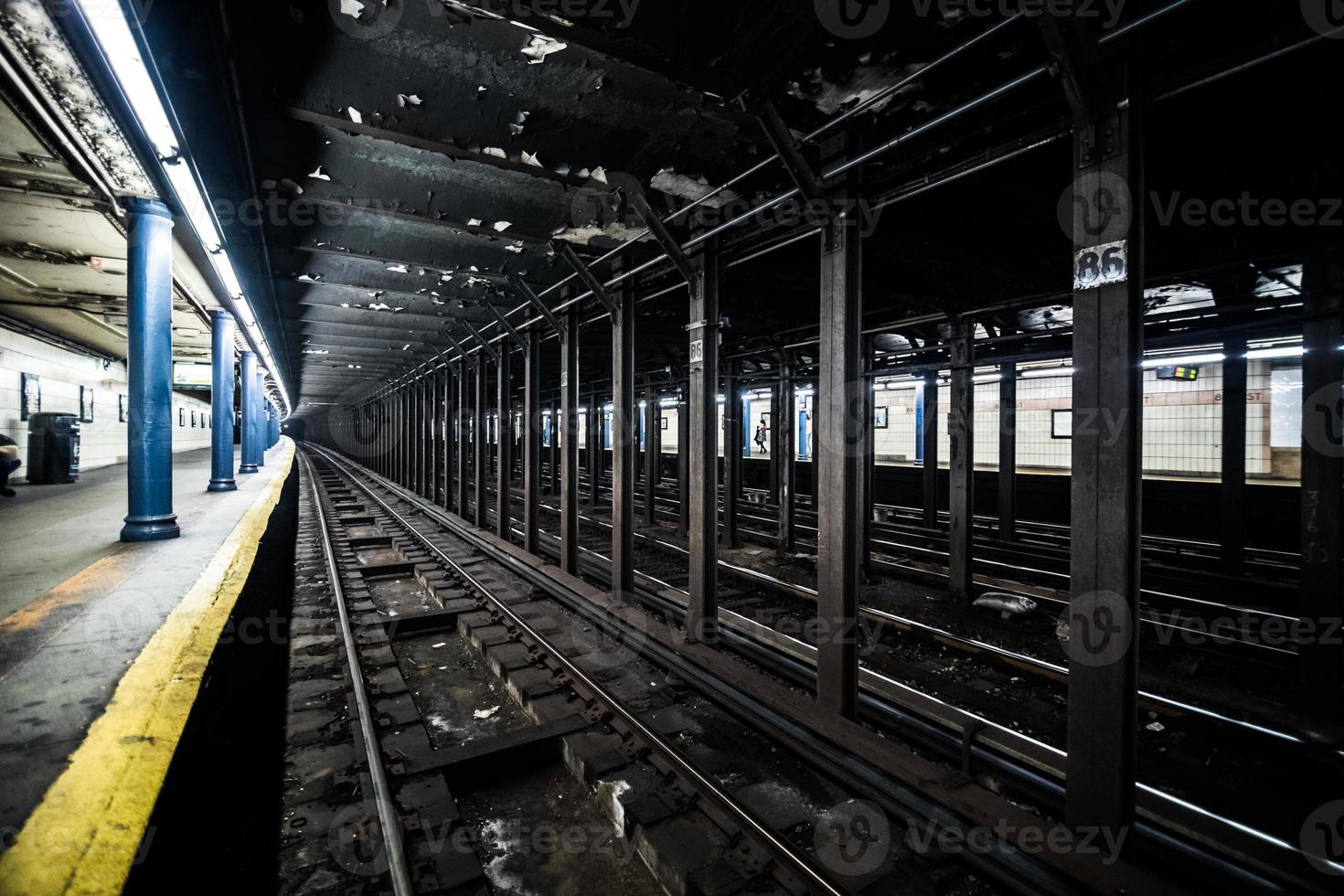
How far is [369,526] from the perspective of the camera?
1283cm

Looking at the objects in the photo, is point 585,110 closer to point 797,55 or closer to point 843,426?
point 797,55

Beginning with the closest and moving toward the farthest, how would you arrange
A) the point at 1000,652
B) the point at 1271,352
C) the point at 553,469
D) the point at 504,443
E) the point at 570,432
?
the point at 1000,652 < the point at 570,432 < the point at 1271,352 < the point at 504,443 < the point at 553,469

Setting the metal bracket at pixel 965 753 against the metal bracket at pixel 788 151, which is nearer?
the metal bracket at pixel 965 753

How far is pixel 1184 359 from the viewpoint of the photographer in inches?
322

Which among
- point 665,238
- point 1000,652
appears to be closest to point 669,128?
point 665,238

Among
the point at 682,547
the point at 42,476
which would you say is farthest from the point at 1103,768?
the point at 42,476

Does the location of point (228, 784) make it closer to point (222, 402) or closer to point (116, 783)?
point (116, 783)

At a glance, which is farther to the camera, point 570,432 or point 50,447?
point 50,447

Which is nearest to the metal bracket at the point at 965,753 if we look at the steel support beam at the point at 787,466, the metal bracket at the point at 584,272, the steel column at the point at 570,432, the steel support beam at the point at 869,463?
the steel support beam at the point at 869,463

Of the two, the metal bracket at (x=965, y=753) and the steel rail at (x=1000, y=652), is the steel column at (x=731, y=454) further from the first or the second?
the metal bracket at (x=965, y=753)

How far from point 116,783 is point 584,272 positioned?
5396 mm

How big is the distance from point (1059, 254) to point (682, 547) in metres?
6.87

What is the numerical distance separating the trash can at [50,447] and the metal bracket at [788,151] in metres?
15.4

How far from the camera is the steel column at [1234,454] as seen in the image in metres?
7.30
